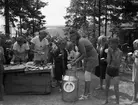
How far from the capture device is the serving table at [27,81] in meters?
4.93

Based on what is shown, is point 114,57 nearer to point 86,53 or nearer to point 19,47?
point 86,53

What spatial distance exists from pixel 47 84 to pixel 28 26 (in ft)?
62.7

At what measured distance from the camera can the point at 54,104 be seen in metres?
4.38

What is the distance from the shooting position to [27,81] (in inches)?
196

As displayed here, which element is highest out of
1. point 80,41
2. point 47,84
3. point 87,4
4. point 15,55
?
point 87,4

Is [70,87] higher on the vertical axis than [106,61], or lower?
lower

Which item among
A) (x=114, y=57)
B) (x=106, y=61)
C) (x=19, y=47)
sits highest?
(x=19, y=47)

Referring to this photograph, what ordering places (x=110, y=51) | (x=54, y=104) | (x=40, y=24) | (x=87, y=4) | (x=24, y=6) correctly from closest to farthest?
(x=110, y=51) → (x=54, y=104) → (x=24, y=6) → (x=87, y=4) → (x=40, y=24)

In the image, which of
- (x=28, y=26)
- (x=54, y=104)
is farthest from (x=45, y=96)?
(x=28, y=26)

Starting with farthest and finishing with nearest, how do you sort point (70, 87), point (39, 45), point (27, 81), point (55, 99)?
1. point (39, 45)
2. point (27, 81)
3. point (55, 99)
4. point (70, 87)

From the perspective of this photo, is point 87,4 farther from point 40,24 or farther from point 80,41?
point 80,41

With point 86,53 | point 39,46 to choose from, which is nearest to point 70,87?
point 86,53

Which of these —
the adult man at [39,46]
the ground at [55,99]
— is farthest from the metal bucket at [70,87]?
the adult man at [39,46]

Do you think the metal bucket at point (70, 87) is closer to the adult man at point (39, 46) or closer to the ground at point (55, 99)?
the ground at point (55, 99)
